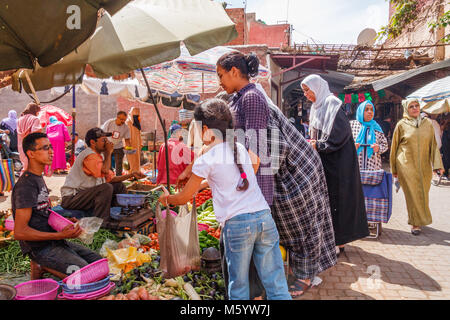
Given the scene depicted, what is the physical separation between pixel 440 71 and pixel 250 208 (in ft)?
40.2

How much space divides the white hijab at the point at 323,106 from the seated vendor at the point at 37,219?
2686 millimetres

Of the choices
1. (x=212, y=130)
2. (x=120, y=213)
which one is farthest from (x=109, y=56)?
(x=120, y=213)

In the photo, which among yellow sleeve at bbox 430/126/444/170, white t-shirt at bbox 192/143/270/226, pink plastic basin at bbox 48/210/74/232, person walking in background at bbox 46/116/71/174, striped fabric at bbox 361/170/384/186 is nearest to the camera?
white t-shirt at bbox 192/143/270/226

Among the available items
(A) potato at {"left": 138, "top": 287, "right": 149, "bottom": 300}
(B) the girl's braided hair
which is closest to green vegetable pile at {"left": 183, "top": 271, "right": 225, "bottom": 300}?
(A) potato at {"left": 138, "top": 287, "right": 149, "bottom": 300}

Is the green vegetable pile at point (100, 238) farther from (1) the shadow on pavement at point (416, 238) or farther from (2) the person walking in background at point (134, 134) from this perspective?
(2) the person walking in background at point (134, 134)

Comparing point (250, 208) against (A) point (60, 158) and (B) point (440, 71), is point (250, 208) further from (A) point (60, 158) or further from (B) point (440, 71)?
(B) point (440, 71)

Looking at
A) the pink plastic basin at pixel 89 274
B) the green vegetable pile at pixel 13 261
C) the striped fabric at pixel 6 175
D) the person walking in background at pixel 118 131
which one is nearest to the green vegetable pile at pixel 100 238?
the green vegetable pile at pixel 13 261

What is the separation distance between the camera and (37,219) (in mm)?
2703

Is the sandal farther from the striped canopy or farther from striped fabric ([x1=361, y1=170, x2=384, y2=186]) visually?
the striped canopy

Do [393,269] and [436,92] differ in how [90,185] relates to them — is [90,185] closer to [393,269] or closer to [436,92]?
[393,269]

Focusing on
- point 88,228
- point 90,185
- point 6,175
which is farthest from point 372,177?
point 6,175

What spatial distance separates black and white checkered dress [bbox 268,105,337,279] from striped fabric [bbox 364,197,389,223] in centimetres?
186

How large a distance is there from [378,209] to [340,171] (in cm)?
145

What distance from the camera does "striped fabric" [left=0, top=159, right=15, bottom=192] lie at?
5.39m
